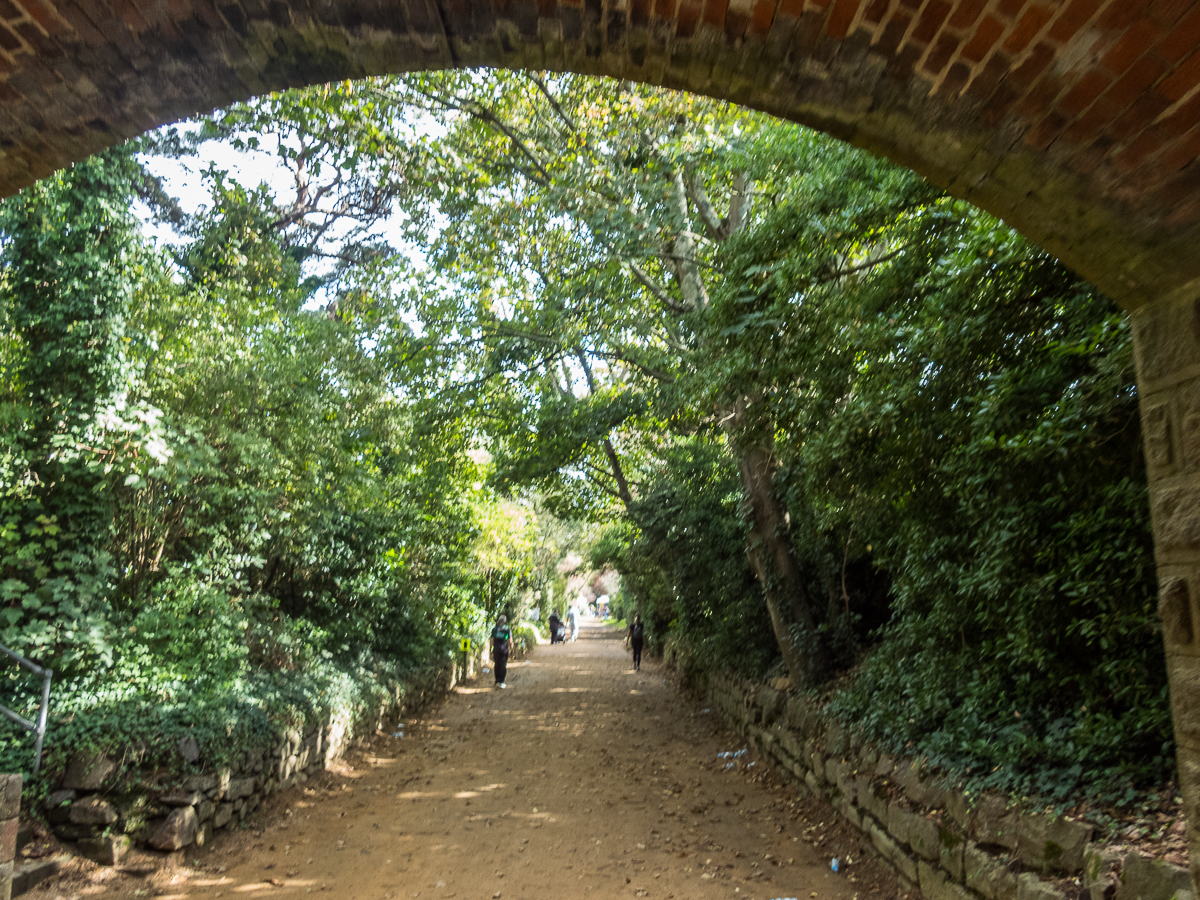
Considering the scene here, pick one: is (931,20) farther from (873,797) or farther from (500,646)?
(500,646)

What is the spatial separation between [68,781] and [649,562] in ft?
36.7

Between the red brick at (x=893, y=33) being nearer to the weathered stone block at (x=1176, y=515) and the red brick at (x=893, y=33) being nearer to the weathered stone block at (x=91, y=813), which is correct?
the weathered stone block at (x=1176, y=515)

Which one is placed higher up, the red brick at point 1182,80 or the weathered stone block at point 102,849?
the red brick at point 1182,80

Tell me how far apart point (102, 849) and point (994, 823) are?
247 inches

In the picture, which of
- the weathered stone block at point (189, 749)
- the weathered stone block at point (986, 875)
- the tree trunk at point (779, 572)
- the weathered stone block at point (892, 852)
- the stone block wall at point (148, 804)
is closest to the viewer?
the weathered stone block at point (986, 875)

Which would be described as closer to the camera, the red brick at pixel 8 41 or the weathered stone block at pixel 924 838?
the red brick at pixel 8 41

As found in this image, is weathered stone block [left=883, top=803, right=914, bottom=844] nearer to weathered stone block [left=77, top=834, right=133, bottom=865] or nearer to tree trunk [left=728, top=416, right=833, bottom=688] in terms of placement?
tree trunk [left=728, top=416, right=833, bottom=688]

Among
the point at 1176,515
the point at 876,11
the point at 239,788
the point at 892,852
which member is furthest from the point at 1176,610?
the point at 239,788

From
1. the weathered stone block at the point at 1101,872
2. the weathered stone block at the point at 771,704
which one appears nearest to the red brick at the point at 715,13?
the weathered stone block at the point at 1101,872

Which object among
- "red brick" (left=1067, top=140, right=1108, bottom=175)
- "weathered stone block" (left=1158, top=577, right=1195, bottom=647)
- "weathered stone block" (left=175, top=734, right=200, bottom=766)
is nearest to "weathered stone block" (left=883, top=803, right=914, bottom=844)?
"weathered stone block" (left=1158, top=577, right=1195, bottom=647)

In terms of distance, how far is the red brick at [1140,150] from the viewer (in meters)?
2.05

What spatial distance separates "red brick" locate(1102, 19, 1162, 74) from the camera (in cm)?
187

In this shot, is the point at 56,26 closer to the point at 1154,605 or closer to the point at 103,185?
the point at 1154,605

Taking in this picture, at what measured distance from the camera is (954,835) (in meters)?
4.86
